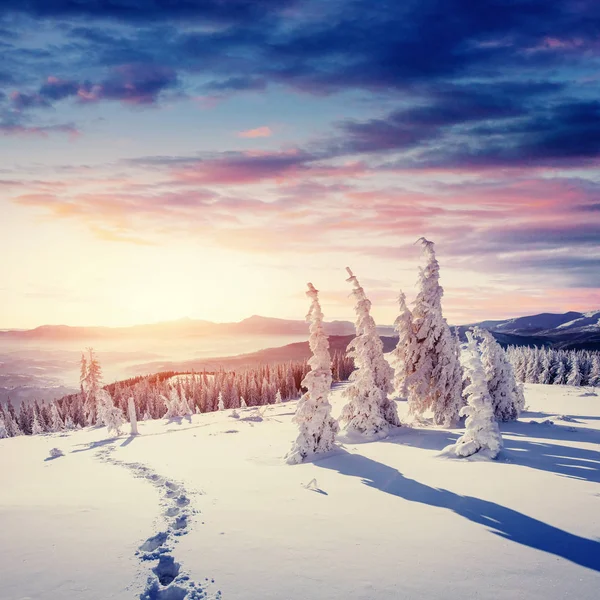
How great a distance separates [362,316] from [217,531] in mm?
18810

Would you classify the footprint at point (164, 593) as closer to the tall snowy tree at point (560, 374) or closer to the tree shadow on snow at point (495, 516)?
→ the tree shadow on snow at point (495, 516)

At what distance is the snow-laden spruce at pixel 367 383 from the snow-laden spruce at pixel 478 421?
842 centimetres

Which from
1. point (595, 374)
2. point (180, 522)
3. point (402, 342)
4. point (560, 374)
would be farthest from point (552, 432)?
point (560, 374)

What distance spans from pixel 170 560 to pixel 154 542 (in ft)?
4.09

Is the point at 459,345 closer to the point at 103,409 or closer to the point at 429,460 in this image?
the point at 429,460

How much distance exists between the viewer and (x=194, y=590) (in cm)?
897

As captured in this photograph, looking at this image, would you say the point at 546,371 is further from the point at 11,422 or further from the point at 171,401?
the point at 11,422

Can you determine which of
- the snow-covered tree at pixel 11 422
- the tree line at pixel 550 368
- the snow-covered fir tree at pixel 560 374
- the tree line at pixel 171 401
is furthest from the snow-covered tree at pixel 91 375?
the snow-covered fir tree at pixel 560 374

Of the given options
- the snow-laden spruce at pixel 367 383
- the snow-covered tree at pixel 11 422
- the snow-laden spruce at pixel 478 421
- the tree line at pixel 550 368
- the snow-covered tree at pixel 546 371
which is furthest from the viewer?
the snow-covered tree at pixel 546 371

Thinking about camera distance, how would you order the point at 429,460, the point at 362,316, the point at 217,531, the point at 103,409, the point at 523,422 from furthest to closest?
the point at 103,409 → the point at 523,422 → the point at 362,316 → the point at 429,460 → the point at 217,531

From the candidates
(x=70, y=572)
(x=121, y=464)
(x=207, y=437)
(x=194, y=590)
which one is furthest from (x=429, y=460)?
(x=207, y=437)

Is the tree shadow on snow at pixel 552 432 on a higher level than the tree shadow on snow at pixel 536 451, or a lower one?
lower

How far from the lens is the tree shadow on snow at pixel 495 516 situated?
34.1 feet

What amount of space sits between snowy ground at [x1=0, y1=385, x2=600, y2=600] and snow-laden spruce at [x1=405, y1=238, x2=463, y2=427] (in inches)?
281
